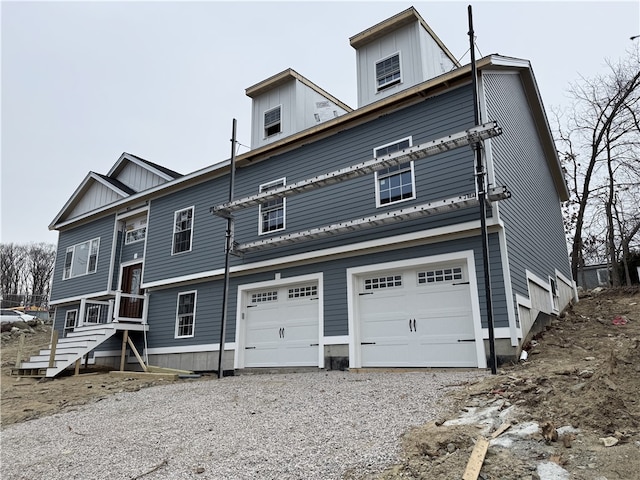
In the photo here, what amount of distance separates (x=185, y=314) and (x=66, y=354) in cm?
343

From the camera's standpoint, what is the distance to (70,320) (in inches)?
667

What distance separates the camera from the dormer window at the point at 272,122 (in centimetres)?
1291

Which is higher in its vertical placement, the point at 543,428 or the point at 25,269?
the point at 25,269

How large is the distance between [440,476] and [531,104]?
1299 cm

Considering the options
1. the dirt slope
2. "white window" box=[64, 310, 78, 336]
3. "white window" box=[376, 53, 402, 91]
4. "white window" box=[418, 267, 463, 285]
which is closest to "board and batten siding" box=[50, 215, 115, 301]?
"white window" box=[64, 310, 78, 336]

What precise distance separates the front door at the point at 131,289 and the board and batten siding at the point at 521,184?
1198 centimetres

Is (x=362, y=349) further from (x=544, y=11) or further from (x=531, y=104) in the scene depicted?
(x=544, y=11)

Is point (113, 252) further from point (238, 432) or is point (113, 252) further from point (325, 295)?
point (238, 432)

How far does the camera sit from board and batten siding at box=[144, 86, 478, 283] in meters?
8.71

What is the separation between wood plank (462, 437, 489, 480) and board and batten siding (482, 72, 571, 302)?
519cm

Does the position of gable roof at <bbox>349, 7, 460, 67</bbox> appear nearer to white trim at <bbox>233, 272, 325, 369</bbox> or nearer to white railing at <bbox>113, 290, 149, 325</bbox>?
white trim at <bbox>233, 272, 325, 369</bbox>

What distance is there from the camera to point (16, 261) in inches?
1928

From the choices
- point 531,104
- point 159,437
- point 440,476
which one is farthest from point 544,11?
point 159,437

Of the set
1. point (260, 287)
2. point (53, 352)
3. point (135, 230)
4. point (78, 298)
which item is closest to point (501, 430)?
point (260, 287)
